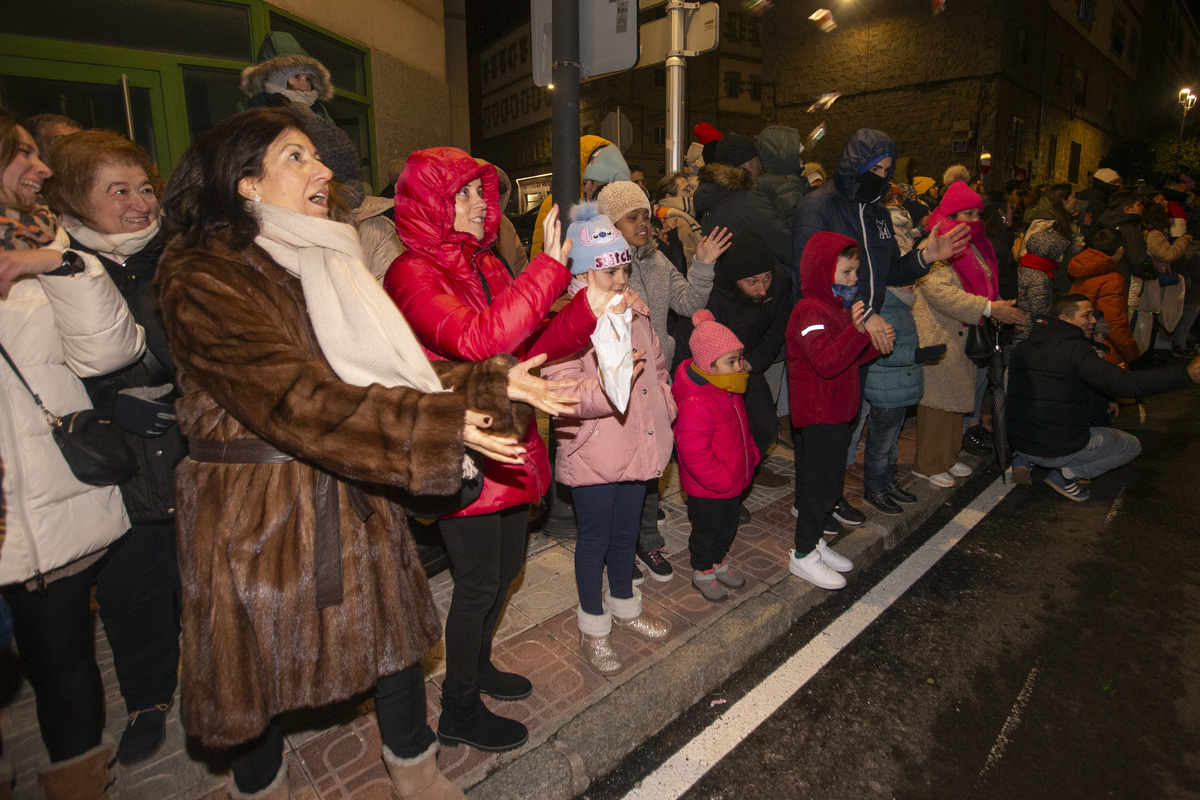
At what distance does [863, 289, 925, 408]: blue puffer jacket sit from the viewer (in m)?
4.82

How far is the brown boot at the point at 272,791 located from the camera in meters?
2.09

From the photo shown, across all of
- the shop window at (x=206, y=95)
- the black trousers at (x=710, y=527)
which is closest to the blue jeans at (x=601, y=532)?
the black trousers at (x=710, y=527)

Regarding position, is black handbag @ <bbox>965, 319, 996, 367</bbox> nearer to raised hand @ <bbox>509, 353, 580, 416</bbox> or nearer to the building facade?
raised hand @ <bbox>509, 353, 580, 416</bbox>

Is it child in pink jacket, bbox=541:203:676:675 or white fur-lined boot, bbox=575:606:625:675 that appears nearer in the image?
child in pink jacket, bbox=541:203:676:675

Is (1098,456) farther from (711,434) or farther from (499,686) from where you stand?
(499,686)

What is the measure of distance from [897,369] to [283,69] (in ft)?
15.1

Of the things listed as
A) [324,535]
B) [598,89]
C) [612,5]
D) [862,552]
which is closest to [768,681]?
[862,552]

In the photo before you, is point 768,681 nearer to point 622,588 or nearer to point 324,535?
point 622,588

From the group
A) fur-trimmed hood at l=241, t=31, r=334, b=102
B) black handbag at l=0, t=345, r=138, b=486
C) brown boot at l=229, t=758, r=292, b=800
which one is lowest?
brown boot at l=229, t=758, r=292, b=800

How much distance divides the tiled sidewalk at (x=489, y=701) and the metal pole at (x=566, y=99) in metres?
2.19

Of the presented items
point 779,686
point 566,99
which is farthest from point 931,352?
point 566,99

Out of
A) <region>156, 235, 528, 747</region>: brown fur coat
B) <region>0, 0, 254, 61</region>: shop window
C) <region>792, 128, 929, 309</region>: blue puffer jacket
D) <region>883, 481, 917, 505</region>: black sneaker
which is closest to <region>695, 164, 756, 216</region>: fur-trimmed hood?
<region>792, 128, 929, 309</region>: blue puffer jacket

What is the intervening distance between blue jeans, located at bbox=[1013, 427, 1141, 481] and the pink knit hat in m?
3.76

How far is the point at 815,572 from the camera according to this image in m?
3.88
